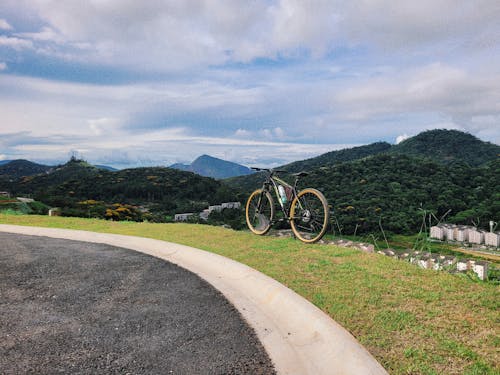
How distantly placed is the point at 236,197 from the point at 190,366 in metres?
57.4

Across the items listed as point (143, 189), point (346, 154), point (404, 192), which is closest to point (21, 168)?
point (143, 189)

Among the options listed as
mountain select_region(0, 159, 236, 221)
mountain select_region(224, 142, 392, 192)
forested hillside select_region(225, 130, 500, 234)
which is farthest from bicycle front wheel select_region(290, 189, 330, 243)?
mountain select_region(224, 142, 392, 192)

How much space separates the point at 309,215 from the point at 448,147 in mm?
115407

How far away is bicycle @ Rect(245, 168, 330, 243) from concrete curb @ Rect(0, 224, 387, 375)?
239 cm

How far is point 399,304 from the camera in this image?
13.5 ft

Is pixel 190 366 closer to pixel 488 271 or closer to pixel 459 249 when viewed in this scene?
pixel 488 271

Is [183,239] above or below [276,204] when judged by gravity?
below

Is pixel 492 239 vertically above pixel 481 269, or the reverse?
pixel 481 269

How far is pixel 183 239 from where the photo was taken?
9602mm

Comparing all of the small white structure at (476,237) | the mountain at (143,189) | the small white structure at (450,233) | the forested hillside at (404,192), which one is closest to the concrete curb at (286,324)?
the forested hillside at (404,192)

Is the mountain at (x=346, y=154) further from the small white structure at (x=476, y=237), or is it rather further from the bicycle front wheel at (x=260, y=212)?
the bicycle front wheel at (x=260, y=212)

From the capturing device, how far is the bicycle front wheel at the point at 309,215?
7750 mm

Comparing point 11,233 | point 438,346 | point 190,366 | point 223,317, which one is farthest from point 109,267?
point 11,233

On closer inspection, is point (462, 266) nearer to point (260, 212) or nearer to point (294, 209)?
point (294, 209)
